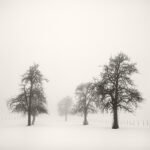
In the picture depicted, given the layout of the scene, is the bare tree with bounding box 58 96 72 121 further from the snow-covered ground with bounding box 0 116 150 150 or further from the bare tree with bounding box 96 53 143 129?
the snow-covered ground with bounding box 0 116 150 150

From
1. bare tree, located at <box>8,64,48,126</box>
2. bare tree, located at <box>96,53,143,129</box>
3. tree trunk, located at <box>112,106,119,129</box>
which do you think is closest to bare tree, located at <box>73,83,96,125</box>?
bare tree, located at <box>8,64,48,126</box>

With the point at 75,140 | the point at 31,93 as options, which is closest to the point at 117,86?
the point at 75,140

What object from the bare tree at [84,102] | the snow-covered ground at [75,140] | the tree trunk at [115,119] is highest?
the bare tree at [84,102]

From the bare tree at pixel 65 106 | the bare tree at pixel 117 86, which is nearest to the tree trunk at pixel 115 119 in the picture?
the bare tree at pixel 117 86

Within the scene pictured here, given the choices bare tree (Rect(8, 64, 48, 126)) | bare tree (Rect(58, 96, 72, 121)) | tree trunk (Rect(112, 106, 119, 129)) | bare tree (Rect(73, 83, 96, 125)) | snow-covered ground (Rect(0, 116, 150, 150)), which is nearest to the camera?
snow-covered ground (Rect(0, 116, 150, 150))

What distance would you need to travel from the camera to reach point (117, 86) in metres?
30.1

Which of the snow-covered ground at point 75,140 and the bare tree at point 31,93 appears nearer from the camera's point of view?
the snow-covered ground at point 75,140

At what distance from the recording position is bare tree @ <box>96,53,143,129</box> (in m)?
29.6

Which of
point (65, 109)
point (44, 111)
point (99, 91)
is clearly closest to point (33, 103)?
point (44, 111)

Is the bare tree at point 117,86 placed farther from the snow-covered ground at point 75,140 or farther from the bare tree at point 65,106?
the bare tree at point 65,106

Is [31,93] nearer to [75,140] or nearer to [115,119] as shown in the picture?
[115,119]

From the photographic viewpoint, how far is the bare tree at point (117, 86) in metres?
29.6

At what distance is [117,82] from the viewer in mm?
30234

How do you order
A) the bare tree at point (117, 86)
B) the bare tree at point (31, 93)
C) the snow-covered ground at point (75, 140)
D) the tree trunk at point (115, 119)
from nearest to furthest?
the snow-covered ground at point (75, 140), the tree trunk at point (115, 119), the bare tree at point (117, 86), the bare tree at point (31, 93)
